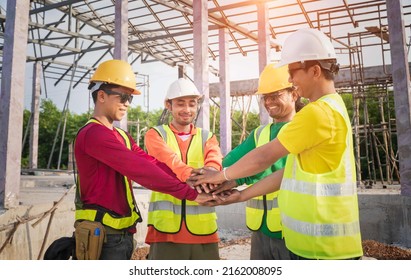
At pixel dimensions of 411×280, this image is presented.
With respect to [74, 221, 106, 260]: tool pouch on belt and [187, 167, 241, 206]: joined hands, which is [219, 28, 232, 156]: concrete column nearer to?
[187, 167, 241, 206]: joined hands

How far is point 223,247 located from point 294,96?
12.6 feet

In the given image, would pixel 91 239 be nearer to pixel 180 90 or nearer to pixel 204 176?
pixel 204 176

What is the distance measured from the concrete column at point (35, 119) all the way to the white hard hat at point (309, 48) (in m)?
13.9

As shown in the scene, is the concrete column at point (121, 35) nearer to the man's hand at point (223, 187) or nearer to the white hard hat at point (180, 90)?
the white hard hat at point (180, 90)

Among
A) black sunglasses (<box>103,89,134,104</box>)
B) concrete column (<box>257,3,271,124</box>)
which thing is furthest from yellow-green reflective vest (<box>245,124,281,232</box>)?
concrete column (<box>257,3,271,124</box>)

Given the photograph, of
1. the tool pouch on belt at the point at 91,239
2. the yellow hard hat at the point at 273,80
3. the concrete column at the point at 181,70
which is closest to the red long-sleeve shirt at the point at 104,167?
the tool pouch on belt at the point at 91,239

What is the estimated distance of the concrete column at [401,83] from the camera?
550 cm

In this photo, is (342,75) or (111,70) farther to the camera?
(342,75)

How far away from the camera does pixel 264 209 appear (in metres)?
2.74

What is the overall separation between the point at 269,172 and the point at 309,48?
47.6 inches

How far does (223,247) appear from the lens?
6.07 m

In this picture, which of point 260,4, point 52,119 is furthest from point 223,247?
point 52,119
